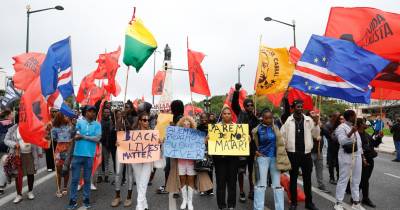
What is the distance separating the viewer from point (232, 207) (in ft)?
19.9

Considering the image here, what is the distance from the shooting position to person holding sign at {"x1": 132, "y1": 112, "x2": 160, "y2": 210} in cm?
621

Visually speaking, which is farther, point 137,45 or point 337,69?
point 137,45

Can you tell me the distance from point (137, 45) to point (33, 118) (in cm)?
245

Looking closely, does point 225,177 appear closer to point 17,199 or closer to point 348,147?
point 348,147

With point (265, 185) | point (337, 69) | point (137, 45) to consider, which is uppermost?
point (137, 45)

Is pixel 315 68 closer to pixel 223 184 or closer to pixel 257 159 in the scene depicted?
pixel 257 159

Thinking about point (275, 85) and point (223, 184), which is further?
point (275, 85)

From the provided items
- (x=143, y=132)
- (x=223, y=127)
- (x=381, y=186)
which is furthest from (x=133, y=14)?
(x=381, y=186)

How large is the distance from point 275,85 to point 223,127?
7.77 feet

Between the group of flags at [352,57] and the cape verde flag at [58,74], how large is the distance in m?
4.32

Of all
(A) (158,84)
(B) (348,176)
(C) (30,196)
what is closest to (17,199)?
(C) (30,196)

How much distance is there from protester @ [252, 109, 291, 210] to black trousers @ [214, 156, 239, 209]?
0.37 m

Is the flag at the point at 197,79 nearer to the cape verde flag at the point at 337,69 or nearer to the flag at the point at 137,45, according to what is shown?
the flag at the point at 137,45

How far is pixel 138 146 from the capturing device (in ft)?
21.5
